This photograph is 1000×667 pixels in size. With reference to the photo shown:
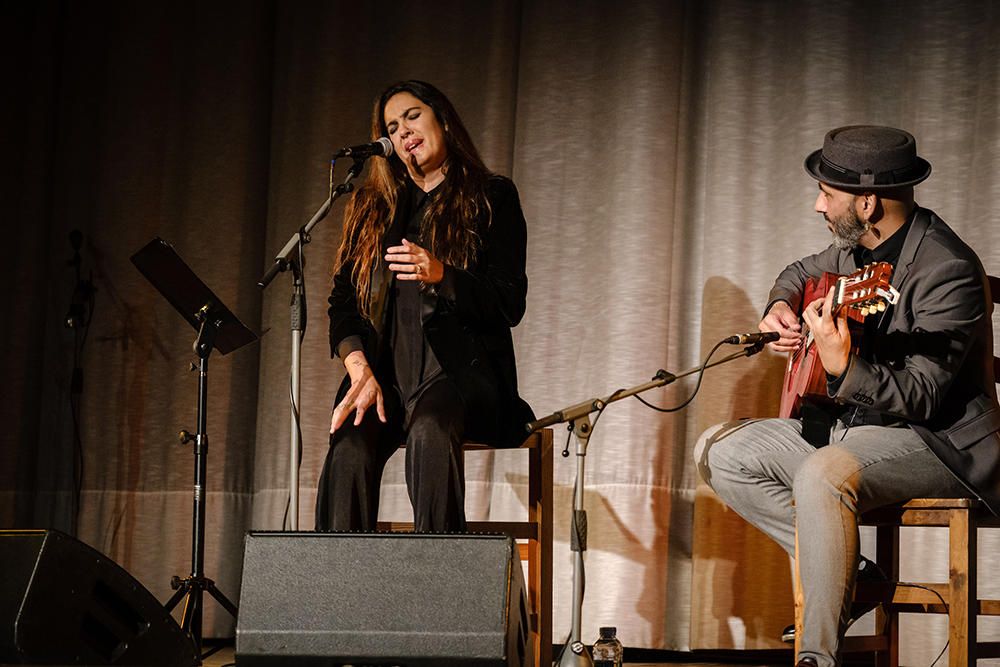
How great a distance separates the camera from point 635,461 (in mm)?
3666

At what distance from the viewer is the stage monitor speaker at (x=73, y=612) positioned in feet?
6.61

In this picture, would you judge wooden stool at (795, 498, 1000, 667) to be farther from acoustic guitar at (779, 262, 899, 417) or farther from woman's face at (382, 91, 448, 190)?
woman's face at (382, 91, 448, 190)

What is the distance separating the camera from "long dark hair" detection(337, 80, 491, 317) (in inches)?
114

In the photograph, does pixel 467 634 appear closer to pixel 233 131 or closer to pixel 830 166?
pixel 830 166

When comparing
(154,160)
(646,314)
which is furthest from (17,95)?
(646,314)

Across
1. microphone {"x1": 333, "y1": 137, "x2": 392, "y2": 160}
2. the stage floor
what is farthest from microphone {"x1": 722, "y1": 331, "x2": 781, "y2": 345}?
the stage floor

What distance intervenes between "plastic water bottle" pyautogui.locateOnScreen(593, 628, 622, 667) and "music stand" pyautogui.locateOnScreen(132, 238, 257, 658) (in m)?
1.08

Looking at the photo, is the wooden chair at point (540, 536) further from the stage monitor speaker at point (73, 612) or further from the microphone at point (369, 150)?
the stage monitor speaker at point (73, 612)

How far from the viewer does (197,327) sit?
3301 millimetres

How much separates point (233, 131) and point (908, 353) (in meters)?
2.58

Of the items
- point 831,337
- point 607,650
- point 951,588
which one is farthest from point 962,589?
point 607,650

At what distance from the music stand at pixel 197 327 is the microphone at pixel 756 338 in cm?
144

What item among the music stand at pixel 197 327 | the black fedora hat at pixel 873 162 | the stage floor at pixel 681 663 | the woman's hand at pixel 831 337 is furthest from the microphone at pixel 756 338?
the music stand at pixel 197 327

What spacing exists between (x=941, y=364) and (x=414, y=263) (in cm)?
115
